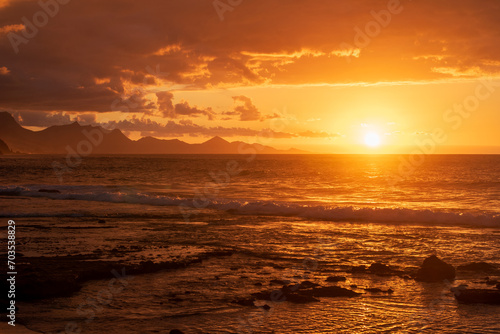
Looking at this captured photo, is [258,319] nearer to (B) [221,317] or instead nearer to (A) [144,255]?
(B) [221,317]

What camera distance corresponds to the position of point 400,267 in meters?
16.1

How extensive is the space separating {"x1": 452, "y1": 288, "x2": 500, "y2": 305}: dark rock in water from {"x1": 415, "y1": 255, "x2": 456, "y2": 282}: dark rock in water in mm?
1929

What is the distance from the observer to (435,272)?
1455 cm

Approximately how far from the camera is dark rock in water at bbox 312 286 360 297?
12656 mm

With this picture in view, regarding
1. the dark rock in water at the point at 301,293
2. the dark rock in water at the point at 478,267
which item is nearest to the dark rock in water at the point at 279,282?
the dark rock in water at the point at 301,293

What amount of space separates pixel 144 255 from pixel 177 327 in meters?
7.55

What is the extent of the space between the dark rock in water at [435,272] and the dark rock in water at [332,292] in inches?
119

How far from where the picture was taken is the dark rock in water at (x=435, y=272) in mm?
14438

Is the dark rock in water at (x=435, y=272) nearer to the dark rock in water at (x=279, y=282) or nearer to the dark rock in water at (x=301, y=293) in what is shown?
the dark rock in water at (x=301, y=293)

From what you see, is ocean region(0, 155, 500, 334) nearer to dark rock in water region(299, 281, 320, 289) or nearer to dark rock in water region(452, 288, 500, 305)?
dark rock in water region(452, 288, 500, 305)

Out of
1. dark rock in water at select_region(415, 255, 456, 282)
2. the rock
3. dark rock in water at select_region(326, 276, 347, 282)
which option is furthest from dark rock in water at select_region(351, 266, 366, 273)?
the rock

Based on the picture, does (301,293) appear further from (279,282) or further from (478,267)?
(478,267)

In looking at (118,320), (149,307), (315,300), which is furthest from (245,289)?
(118,320)

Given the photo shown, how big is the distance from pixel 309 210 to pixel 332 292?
20398 mm
